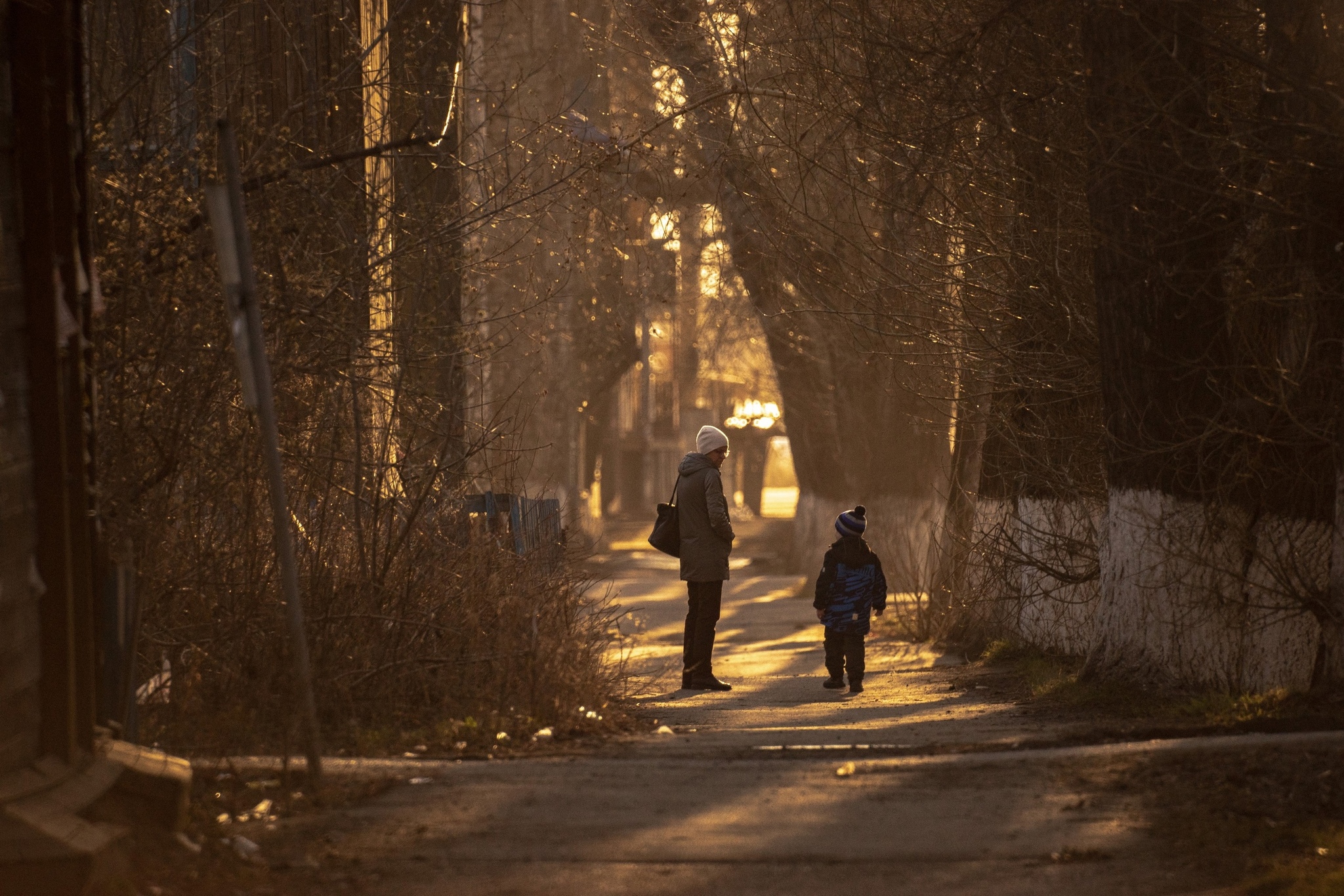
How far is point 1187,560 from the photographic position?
27.0 ft

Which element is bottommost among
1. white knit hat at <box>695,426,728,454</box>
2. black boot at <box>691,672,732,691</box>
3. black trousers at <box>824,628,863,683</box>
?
black boot at <box>691,672,732,691</box>

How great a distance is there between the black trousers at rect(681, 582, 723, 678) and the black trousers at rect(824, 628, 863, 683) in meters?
0.87

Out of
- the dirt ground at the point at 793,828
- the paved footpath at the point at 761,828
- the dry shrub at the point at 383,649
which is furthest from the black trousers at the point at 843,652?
the dirt ground at the point at 793,828

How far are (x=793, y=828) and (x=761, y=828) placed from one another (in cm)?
11

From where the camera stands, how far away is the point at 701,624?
11.1 metres

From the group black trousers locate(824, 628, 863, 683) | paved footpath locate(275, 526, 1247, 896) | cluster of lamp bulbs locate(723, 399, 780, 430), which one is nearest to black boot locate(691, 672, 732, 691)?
black trousers locate(824, 628, 863, 683)

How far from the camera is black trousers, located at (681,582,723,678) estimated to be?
10938 mm

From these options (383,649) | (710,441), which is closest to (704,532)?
(710,441)

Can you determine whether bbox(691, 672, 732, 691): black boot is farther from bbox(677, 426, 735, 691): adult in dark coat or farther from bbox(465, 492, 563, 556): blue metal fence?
bbox(465, 492, 563, 556): blue metal fence

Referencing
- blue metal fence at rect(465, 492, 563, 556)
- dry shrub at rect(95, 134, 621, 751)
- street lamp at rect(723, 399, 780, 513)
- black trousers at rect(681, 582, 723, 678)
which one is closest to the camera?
dry shrub at rect(95, 134, 621, 751)

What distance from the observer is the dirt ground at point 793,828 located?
4.62m

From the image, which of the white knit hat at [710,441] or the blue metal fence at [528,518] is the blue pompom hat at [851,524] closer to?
the white knit hat at [710,441]

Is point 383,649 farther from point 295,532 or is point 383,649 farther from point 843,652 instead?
point 843,652

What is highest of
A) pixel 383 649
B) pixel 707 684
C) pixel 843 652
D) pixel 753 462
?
pixel 753 462
